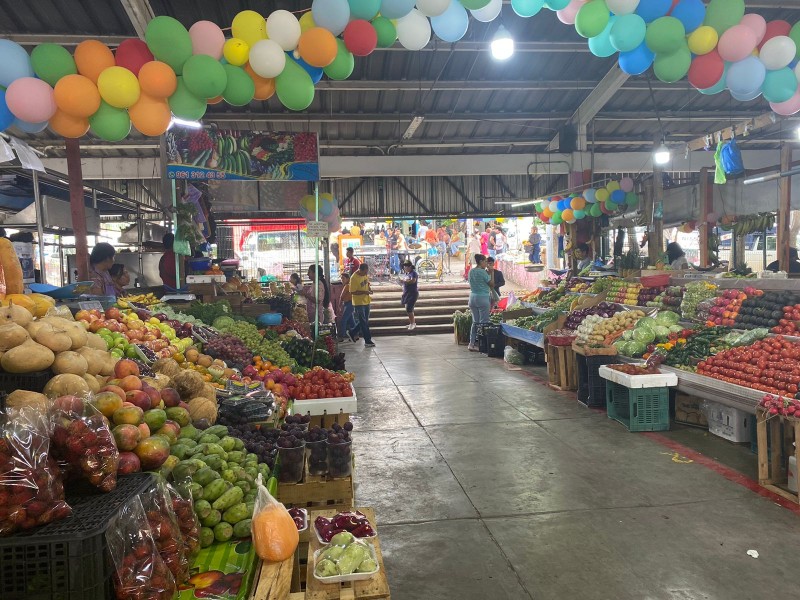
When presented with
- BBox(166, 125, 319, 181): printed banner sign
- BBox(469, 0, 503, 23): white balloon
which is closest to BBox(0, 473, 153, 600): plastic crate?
BBox(469, 0, 503, 23): white balloon

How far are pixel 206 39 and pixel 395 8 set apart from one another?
163cm

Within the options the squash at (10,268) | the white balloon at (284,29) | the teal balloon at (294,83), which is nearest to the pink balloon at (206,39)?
the white balloon at (284,29)

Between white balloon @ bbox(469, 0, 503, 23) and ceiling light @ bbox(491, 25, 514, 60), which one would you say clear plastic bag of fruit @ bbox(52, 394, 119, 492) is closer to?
white balloon @ bbox(469, 0, 503, 23)

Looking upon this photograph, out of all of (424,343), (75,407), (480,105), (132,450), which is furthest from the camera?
(424,343)

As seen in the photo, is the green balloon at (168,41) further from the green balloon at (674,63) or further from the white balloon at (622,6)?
the green balloon at (674,63)

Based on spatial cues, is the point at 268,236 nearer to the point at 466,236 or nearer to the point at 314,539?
the point at 466,236

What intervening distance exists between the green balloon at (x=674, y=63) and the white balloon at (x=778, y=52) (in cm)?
74

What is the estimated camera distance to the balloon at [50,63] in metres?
4.75

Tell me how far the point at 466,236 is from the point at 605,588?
2807cm

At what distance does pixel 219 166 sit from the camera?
7.71 m

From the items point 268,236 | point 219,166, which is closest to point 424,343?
point 219,166

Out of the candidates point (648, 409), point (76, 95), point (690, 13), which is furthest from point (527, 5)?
point (648, 409)

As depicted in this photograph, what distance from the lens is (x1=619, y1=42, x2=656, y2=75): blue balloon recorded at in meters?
5.65

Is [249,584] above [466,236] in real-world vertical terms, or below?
below
